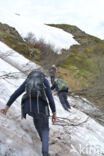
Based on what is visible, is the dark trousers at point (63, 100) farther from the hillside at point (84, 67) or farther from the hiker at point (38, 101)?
the hiker at point (38, 101)

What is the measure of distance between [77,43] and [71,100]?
2095 cm

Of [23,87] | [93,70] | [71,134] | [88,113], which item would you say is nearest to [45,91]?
[23,87]

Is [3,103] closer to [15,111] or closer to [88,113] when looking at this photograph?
[15,111]

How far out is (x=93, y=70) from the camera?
68.7ft

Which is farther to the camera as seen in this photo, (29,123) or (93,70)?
(93,70)

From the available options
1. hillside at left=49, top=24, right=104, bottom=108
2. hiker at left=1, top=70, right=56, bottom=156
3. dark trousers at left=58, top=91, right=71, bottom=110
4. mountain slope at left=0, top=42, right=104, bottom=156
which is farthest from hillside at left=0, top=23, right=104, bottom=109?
hiker at left=1, top=70, right=56, bottom=156

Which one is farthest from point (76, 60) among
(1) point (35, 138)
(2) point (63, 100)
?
(1) point (35, 138)

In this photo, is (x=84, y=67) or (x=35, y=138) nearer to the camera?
(x=35, y=138)

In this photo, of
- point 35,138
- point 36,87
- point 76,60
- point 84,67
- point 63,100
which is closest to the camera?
point 36,87

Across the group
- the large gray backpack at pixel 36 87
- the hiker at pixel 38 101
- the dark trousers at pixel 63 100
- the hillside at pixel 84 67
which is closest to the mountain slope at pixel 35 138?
the hiker at pixel 38 101

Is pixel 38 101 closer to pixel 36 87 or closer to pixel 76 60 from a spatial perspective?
pixel 36 87

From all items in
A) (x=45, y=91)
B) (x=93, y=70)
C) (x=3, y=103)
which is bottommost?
(x=93, y=70)

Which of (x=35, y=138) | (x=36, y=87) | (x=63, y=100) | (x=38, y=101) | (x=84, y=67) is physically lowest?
(x=84, y=67)

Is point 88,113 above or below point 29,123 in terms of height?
below
